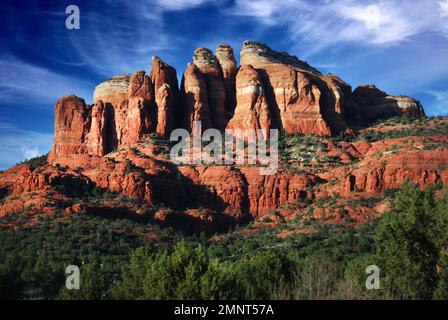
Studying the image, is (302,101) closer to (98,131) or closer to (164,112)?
(164,112)

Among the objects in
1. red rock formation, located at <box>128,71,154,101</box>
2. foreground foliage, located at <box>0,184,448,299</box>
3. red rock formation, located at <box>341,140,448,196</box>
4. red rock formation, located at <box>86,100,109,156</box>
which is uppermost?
red rock formation, located at <box>128,71,154,101</box>

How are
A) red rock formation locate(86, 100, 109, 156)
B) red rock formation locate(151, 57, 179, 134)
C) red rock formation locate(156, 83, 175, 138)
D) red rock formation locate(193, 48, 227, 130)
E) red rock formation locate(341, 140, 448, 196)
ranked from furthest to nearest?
red rock formation locate(193, 48, 227, 130) → red rock formation locate(86, 100, 109, 156) → red rock formation locate(151, 57, 179, 134) → red rock formation locate(156, 83, 175, 138) → red rock formation locate(341, 140, 448, 196)

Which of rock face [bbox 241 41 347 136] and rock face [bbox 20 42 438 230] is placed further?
rock face [bbox 241 41 347 136]

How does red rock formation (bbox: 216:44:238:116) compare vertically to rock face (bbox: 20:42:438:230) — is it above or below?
above

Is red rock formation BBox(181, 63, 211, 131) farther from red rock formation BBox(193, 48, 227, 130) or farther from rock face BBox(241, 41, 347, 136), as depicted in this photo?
rock face BBox(241, 41, 347, 136)

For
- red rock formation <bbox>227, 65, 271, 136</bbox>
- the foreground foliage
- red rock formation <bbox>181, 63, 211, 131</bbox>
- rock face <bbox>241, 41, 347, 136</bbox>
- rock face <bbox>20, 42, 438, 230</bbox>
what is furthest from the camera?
rock face <bbox>241, 41, 347, 136</bbox>


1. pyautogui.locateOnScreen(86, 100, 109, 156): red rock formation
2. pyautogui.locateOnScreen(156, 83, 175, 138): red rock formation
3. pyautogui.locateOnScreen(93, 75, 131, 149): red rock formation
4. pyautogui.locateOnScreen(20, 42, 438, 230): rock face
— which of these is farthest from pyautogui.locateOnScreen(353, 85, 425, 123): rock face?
pyautogui.locateOnScreen(86, 100, 109, 156): red rock formation

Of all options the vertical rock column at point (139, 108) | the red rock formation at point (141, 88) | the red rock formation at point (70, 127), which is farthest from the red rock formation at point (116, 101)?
the red rock formation at point (141, 88)
